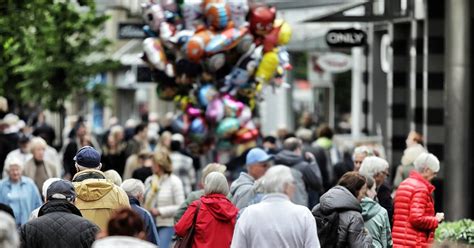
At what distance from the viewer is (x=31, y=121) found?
136ft

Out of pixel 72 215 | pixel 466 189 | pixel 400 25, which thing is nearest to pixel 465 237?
pixel 72 215

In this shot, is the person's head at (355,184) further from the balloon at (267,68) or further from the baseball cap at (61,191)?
the balloon at (267,68)

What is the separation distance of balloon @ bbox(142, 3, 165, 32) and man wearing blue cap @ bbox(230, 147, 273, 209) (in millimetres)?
8969

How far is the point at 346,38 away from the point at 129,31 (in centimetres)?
430

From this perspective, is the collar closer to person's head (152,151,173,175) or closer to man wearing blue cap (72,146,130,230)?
man wearing blue cap (72,146,130,230)

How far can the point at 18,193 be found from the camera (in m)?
18.1

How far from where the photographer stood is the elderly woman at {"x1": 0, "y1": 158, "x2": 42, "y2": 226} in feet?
59.2

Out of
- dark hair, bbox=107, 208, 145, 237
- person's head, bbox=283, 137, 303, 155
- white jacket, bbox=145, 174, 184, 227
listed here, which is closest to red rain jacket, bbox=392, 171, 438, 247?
white jacket, bbox=145, 174, 184, 227

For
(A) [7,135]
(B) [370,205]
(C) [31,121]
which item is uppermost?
(B) [370,205]

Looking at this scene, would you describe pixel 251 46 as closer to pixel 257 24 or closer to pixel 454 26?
pixel 257 24

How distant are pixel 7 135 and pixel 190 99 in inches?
121

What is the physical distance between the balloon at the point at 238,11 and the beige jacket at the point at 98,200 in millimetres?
12004

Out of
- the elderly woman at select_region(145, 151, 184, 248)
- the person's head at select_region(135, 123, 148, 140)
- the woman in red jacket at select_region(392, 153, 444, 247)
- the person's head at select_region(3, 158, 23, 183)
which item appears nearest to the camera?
the woman in red jacket at select_region(392, 153, 444, 247)

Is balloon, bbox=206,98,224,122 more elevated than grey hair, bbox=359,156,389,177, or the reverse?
grey hair, bbox=359,156,389,177
